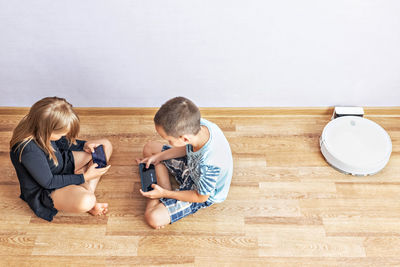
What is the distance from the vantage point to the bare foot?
1.44 meters

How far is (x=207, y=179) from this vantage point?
4.24ft

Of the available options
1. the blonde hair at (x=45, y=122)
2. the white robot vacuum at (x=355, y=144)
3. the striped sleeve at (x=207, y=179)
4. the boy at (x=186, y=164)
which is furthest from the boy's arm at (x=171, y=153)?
the white robot vacuum at (x=355, y=144)

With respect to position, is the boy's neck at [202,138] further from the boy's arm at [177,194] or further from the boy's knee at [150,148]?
the boy's knee at [150,148]

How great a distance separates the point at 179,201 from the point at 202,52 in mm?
589

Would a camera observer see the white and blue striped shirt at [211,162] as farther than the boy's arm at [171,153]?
No

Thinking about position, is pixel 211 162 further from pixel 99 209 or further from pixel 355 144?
pixel 355 144

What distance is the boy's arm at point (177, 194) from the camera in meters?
1.35

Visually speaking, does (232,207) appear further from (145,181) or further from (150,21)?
(150,21)

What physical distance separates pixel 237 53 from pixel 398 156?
0.80 m

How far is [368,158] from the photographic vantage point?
61.1 inches

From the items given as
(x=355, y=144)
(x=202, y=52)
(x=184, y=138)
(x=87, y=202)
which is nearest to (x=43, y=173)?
(x=87, y=202)

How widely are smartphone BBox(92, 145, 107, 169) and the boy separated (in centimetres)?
16

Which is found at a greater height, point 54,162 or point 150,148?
point 54,162

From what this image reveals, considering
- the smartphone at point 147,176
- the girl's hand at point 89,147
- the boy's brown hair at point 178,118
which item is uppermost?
the boy's brown hair at point 178,118
